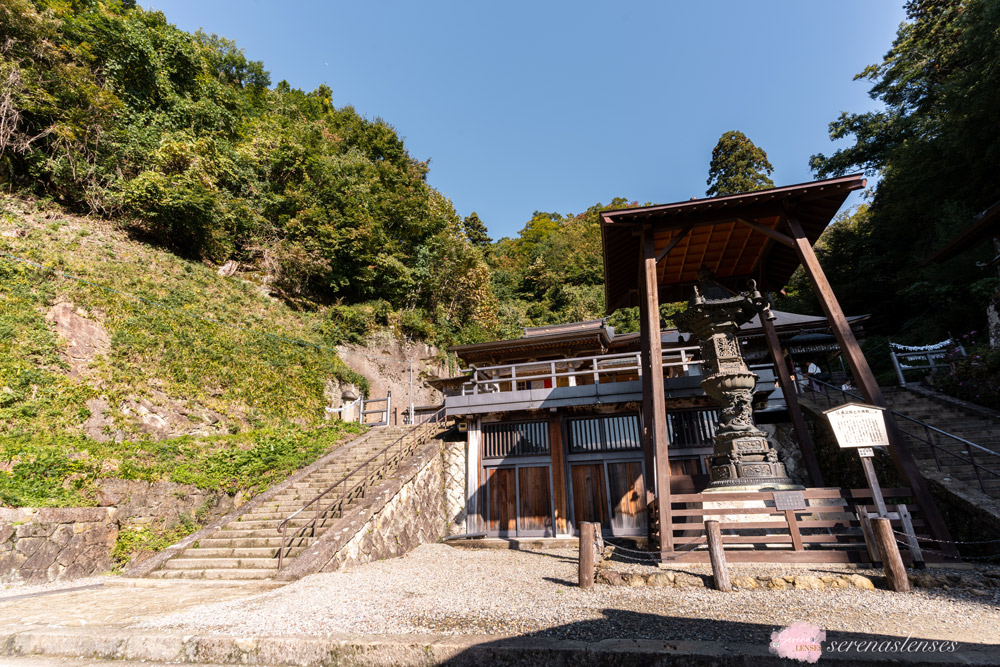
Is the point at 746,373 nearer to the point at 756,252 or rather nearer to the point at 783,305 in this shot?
the point at 756,252

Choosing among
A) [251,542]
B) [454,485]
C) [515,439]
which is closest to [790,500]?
[515,439]

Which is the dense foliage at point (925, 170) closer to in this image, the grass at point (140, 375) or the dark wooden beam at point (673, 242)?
the dark wooden beam at point (673, 242)

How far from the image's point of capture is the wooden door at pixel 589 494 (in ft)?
38.0

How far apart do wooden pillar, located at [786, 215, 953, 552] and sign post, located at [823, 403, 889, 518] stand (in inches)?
26.5

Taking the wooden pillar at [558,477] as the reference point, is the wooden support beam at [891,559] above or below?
below

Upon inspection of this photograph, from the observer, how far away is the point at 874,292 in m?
24.8

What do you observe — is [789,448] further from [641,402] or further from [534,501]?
[534,501]

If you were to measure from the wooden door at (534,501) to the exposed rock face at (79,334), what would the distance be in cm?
1275

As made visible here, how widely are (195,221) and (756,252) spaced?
24.3 meters

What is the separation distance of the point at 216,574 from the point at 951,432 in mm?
16668

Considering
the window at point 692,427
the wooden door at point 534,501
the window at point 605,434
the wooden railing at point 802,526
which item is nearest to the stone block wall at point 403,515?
the wooden door at point 534,501

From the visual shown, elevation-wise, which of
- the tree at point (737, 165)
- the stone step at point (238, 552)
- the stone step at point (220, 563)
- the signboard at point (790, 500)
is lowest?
the stone step at point (220, 563)

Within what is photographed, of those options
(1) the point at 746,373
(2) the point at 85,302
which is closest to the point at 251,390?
(2) the point at 85,302

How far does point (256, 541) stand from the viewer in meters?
8.95
